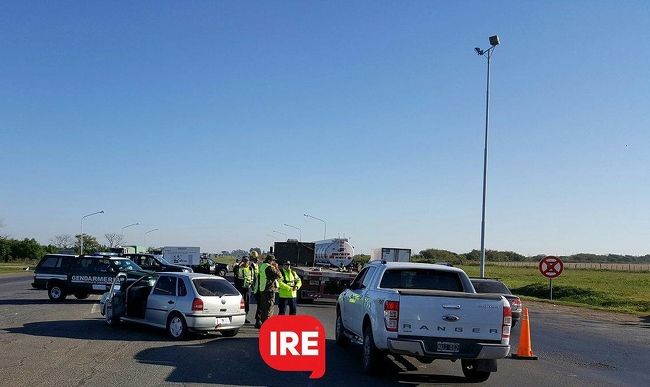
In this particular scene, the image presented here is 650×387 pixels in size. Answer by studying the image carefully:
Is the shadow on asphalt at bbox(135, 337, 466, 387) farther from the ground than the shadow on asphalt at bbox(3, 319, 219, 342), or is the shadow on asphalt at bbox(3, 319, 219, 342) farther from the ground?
the shadow on asphalt at bbox(135, 337, 466, 387)

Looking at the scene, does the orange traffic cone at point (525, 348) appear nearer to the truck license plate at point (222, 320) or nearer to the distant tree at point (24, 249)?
the truck license plate at point (222, 320)

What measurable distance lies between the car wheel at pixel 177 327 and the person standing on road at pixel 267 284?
240 centimetres

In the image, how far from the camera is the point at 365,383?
10086 mm

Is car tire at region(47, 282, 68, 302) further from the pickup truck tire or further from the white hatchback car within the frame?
the white hatchback car

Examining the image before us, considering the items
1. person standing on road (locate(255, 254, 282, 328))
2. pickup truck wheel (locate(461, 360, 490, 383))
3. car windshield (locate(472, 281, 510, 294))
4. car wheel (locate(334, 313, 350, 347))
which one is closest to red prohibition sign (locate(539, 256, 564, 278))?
car windshield (locate(472, 281, 510, 294))

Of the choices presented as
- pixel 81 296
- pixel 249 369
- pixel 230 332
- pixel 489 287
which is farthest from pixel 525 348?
pixel 81 296

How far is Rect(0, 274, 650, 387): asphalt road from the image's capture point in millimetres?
10166

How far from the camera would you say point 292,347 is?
13086mm

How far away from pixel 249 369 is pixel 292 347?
85.8 inches

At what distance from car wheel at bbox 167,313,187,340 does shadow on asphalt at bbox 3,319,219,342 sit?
0.54 ft

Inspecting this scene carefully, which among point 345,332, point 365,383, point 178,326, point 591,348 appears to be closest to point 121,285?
point 178,326

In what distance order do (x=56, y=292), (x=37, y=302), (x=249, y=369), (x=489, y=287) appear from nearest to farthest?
(x=249, y=369)
(x=489, y=287)
(x=37, y=302)
(x=56, y=292)

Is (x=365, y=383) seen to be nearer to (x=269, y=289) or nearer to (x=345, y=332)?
(x=345, y=332)

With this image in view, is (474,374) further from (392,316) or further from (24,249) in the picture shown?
(24,249)
